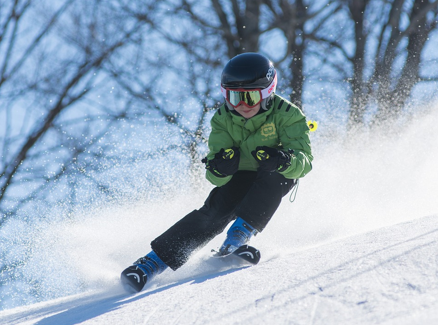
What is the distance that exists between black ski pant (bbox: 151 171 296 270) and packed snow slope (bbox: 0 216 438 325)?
482 mm

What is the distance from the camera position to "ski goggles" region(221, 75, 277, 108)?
2736mm

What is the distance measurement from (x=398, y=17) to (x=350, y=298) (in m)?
12.5

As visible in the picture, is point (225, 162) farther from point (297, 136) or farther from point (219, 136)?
point (297, 136)

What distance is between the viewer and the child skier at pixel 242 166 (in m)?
2.62

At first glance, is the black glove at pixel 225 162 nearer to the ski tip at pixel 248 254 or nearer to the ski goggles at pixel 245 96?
the ski goggles at pixel 245 96

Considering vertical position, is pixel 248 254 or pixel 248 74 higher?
pixel 248 74

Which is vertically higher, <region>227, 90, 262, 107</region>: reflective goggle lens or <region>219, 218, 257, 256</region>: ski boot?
<region>227, 90, 262, 107</region>: reflective goggle lens

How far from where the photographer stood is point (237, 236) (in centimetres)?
264

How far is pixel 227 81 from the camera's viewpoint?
2734mm

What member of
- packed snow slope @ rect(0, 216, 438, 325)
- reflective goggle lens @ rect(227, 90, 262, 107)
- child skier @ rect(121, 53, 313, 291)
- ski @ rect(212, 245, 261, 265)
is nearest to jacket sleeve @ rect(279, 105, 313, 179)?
child skier @ rect(121, 53, 313, 291)

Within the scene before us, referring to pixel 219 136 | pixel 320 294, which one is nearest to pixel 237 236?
pixel 219 136

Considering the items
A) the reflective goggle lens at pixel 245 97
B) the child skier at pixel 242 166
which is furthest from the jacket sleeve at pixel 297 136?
the reflective goggle lens at pixel 245 97

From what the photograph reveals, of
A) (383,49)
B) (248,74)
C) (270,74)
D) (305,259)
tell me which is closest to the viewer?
(305,259)

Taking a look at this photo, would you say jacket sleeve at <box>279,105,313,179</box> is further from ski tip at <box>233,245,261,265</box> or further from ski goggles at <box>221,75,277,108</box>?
ski tip at <box>233,245,261,265</box>
